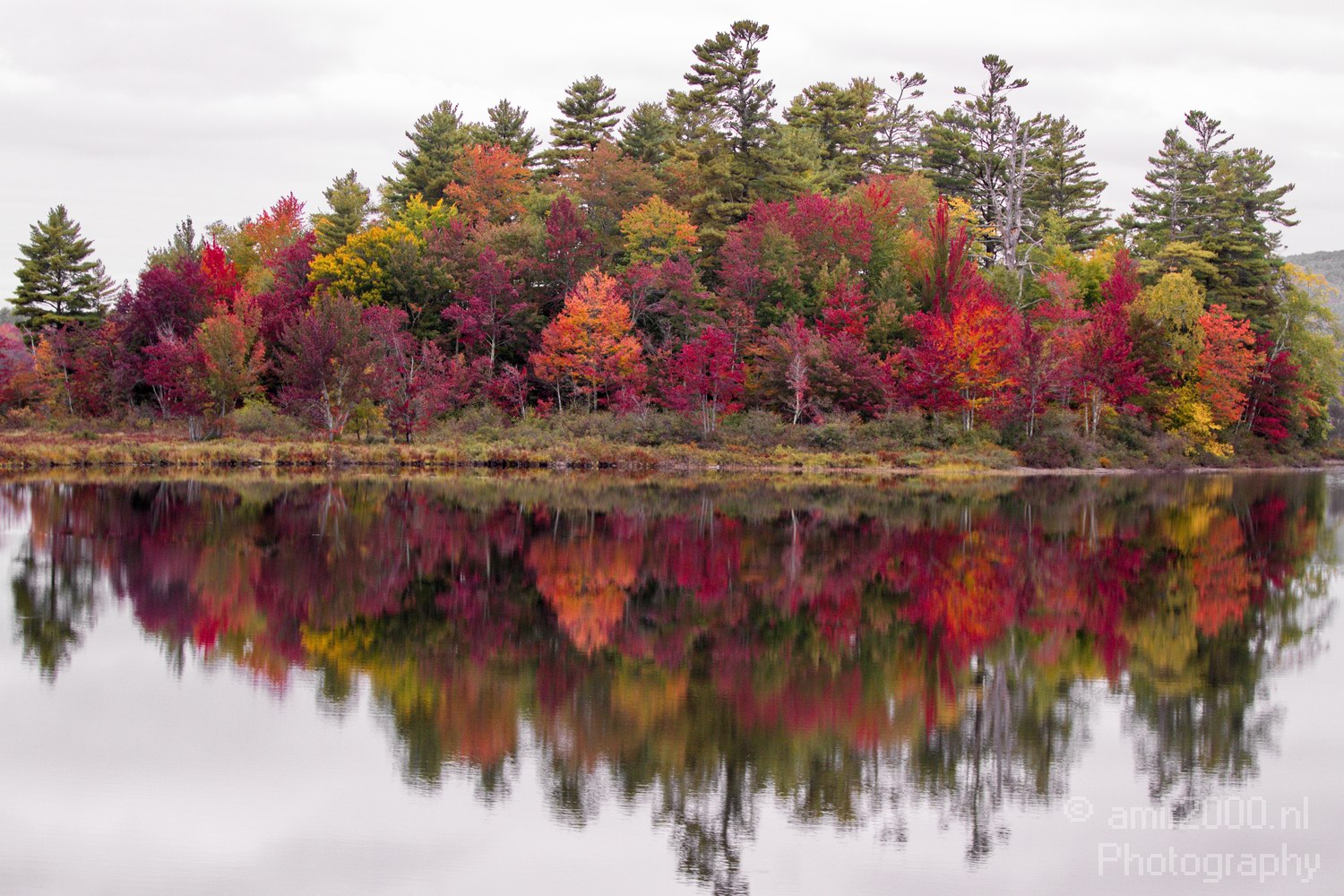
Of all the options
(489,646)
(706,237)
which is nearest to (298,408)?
(706,237)

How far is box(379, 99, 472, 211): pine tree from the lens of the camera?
67875mm

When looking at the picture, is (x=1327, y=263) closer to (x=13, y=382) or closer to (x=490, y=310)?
(x=490, y=310)

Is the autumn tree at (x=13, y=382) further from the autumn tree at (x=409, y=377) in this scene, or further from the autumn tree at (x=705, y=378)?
the autumn tree at (x=705, y=378)

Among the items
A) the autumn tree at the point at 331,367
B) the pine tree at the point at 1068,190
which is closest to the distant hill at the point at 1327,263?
the pine tree at the point at 1068,190

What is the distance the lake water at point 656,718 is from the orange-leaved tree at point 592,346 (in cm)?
2867

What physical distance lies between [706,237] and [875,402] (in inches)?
516

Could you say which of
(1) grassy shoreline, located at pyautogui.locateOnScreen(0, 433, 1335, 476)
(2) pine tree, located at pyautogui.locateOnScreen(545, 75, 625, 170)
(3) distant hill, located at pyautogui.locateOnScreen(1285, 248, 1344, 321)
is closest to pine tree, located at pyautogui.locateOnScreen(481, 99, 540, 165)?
(2) pine tree, located at pyautogui.locateOnScreen(545, 75, 625, 170)

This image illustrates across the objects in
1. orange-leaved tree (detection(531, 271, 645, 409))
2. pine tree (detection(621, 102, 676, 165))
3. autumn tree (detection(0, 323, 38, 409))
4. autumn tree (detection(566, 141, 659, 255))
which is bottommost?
autumn tree (detection(0, 323, 38, 409))

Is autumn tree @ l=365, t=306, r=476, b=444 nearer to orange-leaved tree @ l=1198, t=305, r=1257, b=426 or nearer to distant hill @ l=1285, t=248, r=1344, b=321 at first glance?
orange-leaved tree @ l=1198, t=305, r=1257, b=426

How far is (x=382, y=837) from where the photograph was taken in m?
7.64

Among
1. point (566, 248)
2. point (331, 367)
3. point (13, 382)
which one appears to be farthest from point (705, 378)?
point (13, 382)

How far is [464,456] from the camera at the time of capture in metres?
44.2

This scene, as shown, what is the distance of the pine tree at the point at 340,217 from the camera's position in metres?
59.5

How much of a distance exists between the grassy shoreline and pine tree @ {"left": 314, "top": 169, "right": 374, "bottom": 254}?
17.5m
